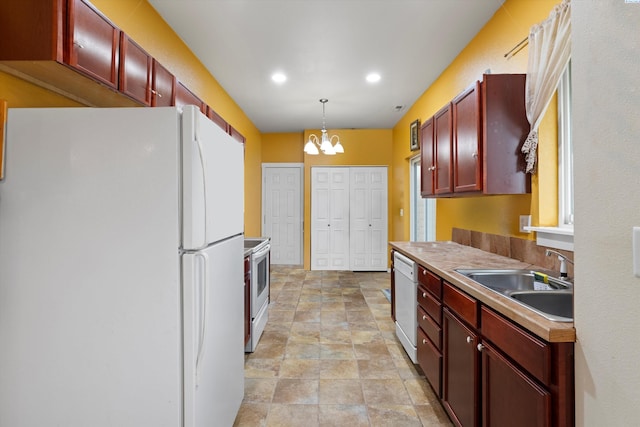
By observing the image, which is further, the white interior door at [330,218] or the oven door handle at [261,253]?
the white interior door at [330,218]

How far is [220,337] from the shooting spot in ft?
4.76

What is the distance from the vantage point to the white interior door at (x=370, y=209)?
19.5 ft

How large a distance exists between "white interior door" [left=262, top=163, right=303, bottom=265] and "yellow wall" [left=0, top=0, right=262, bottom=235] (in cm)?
140

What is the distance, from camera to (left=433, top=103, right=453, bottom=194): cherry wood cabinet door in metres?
2.46

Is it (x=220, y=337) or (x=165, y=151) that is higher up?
(x=165, y=151)

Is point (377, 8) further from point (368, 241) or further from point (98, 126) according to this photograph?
point (368, 241)

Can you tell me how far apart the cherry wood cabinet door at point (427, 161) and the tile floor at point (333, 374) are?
150cm

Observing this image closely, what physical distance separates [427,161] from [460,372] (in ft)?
6.37

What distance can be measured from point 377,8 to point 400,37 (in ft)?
1.71

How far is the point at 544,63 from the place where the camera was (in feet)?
5.84

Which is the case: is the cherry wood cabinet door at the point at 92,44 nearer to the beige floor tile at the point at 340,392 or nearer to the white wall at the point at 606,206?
the white wall at the point at 606,206

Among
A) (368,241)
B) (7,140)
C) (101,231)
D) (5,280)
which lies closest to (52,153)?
(7,140)

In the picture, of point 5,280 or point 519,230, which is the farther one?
point 519,230

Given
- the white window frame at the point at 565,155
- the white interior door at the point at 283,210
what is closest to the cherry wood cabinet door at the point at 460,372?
the white window frame at the point at 565,155
